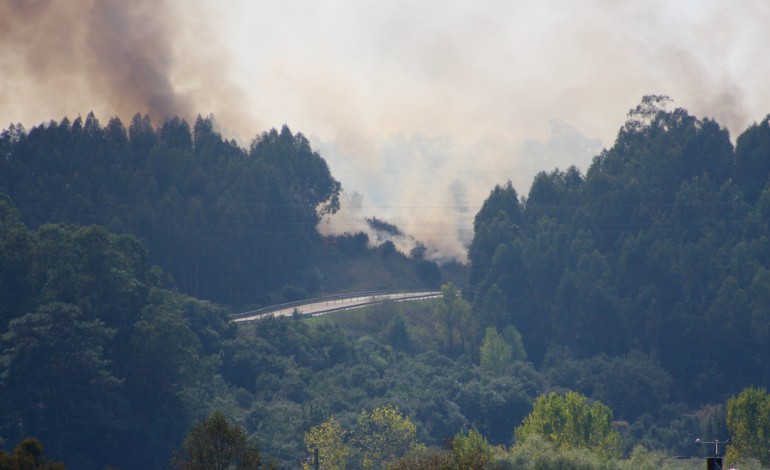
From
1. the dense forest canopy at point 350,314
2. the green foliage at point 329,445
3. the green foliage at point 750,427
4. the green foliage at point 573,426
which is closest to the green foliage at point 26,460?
the dense forest canopy at point 350,314

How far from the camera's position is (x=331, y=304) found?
6452 inches

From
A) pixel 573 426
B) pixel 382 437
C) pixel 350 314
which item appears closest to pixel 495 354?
pixel 350 314

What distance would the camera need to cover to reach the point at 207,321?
140 m

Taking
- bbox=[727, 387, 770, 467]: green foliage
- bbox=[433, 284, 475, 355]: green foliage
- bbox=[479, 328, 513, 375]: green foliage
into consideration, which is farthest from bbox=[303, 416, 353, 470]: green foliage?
bbox=[433, 284, 475, 355]: green foliage

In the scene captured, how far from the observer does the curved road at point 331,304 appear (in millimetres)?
156125

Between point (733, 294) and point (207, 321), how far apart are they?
55520mm

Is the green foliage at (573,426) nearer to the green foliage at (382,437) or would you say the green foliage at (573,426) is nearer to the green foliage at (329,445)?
the green foliage at (382,437)

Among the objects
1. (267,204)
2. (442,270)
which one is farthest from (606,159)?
(267,204)

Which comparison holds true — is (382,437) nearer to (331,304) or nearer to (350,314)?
(350,314)

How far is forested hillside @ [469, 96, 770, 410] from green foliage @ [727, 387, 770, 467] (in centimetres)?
2680

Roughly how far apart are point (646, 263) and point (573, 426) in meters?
49.0

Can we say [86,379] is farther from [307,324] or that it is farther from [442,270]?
[442,270]

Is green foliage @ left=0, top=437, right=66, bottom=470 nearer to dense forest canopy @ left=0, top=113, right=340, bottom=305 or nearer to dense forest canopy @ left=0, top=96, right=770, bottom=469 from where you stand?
dense forest canopy @ left=0, top=96, right=770, bottom=469

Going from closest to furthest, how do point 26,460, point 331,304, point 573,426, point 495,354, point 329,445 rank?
1. point 26,460
2. point 329,445
3. point 573,426
4. point 495,354
5. point 331,304
